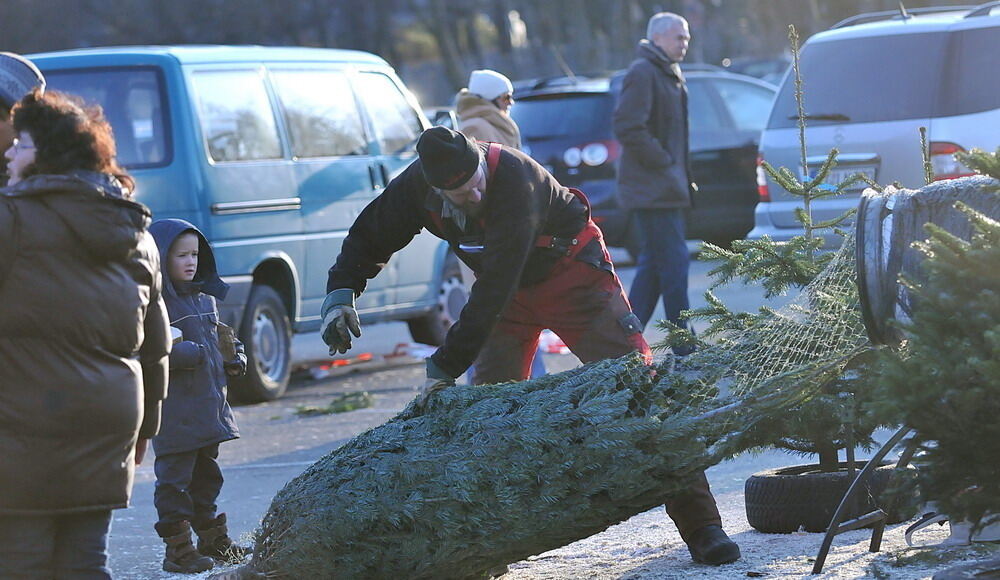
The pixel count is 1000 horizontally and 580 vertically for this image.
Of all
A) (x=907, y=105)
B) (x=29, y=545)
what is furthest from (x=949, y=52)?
(x=29, y=545)

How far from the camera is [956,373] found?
356 centimetres

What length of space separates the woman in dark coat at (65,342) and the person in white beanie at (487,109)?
4098mm

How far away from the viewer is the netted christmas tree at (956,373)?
11.7 ft

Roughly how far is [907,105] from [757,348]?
4.91 meters

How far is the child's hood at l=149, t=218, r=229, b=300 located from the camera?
550cm

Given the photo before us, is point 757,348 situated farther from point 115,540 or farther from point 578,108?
point 578,108

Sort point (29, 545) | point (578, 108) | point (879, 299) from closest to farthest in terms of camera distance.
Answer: point (29, 545)
point (879, 299)
point (578, 108)

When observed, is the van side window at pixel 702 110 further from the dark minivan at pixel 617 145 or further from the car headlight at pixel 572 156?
the car headlight at pixel 572 156

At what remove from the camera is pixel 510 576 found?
5023mm

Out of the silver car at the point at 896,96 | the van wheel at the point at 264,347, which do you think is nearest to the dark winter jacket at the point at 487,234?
the van wheel at the point at 264,347

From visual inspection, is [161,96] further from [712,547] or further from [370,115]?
[712,547]

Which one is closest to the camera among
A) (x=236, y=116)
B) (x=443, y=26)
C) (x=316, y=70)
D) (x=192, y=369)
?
(x=192, y=369)

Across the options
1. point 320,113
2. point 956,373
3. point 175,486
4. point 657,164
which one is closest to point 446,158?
point 175,486

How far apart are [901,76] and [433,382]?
5.52 meters
